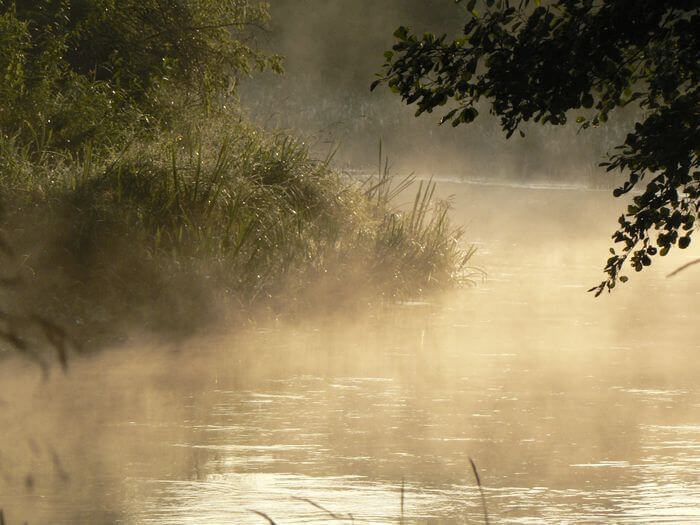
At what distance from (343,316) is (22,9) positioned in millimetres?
5767

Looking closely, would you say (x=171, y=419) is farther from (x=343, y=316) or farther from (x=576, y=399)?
(x=343, y=316)

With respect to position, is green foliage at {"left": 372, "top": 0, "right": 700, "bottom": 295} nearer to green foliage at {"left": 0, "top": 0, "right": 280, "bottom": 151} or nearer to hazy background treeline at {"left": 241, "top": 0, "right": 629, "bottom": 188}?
green foliage at {"left": 0, "top": 0, "right": 280, "bottom": 151}

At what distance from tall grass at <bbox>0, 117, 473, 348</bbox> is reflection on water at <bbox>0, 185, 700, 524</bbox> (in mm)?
586

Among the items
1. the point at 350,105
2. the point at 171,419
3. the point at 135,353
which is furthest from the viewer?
the point at 350,105

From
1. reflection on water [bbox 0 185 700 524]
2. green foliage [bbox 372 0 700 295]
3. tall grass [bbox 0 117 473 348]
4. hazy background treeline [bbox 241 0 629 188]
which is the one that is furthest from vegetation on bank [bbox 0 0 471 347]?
hazy background treeline [bbox 241 0 629 188]

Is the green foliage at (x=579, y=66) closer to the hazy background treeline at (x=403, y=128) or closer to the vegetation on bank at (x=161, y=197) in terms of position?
the vegetation on bank at (x=161, y=197)

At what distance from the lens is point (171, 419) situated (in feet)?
35.5

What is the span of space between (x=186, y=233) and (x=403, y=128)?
27925 millimetres

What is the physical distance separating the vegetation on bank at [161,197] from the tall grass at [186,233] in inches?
0.8

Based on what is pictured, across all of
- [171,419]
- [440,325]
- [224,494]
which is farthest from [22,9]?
[224,494]

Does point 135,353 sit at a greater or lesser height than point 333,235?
lesser

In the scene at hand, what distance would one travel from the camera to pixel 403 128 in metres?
43.2

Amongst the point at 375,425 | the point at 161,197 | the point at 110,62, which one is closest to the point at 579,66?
the point at 375,425

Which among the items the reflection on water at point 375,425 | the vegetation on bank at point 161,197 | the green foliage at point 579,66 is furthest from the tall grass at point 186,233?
the green foliage at point 579,66
